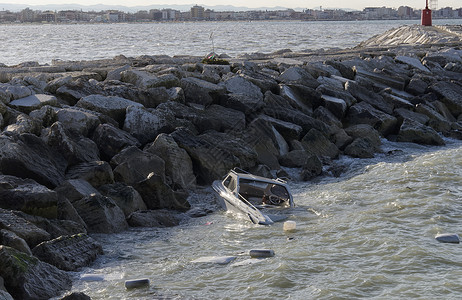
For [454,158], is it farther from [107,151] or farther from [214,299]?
[214,299]

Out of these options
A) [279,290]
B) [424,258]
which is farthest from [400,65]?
[279,290]

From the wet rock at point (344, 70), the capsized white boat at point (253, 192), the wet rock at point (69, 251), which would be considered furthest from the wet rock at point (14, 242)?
the wet rock at point (344, 70)

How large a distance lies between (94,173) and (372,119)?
34.3 feet

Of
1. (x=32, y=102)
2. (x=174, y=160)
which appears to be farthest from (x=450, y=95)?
(x=32, y=102)

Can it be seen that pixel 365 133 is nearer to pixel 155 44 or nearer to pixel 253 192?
pixel 253 192

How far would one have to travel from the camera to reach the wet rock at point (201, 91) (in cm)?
1884

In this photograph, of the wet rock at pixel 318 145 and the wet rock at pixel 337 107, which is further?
the wet rock at pixel 337 107

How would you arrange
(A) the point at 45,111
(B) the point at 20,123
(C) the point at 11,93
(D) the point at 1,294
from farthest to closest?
(C) the point at 11,93 → (A) the point at 45,111 → (B) the point at 20,123 → (D) the point at 1,294

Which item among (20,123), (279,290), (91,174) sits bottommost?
(279,290)

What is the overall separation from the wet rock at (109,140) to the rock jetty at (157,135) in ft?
0.10

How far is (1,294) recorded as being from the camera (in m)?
8.05

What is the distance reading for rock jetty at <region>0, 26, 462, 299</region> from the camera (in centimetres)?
1091

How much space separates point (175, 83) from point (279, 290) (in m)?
11.2

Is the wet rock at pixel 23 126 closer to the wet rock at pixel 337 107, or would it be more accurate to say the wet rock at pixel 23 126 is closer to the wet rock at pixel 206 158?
the wet rock at pixel 206 158
